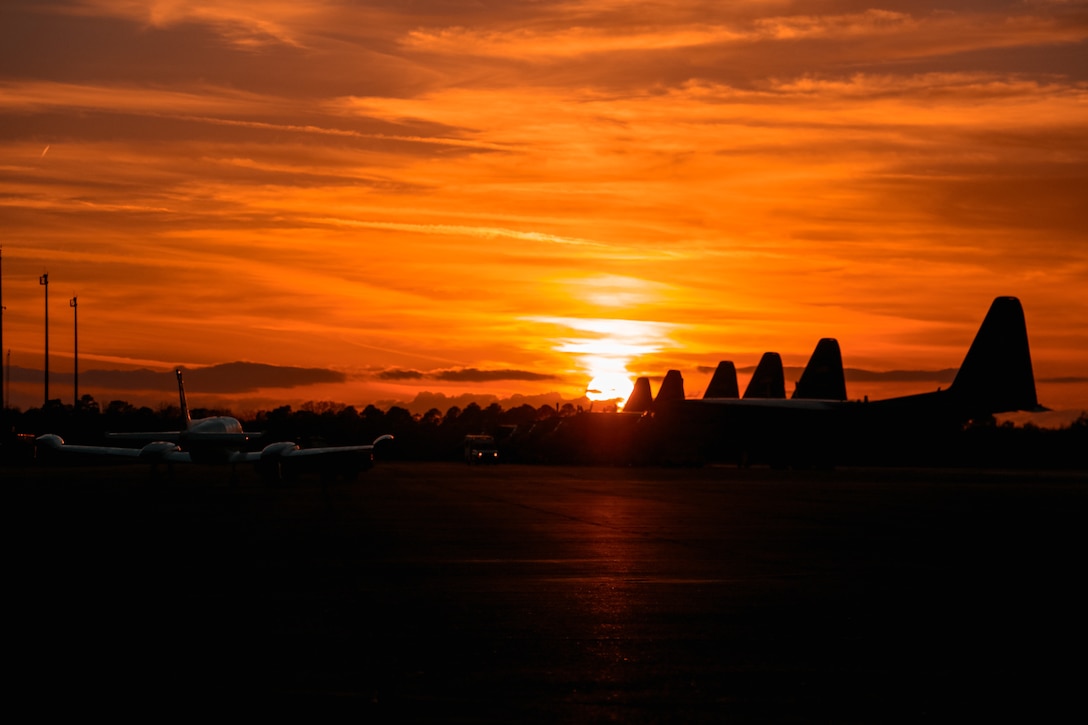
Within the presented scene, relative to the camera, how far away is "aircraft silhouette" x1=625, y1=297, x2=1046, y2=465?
68125 millimetres

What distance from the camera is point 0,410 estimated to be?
107 m

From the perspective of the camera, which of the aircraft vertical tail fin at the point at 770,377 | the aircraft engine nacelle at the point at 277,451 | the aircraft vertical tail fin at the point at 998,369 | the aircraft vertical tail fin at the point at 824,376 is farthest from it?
the aircraft vertical tail fin at the point at 770,377

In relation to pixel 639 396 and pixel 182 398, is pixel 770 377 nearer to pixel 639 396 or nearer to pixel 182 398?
pixel 639 396

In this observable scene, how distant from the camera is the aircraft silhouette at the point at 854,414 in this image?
224 ft

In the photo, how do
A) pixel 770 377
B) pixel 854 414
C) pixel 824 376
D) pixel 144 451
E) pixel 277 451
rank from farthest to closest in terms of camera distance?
pixel 770 377, pixel 824 376, pixel 854 414, pixel 144 451, pixel 277 451

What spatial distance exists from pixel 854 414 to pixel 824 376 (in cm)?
2014

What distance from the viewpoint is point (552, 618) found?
1277 cm

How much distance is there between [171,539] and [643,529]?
9.01m

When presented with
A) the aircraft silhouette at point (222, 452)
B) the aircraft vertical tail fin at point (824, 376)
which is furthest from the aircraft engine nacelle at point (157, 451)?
the aircraft vertical tail fin at point (824, 376)

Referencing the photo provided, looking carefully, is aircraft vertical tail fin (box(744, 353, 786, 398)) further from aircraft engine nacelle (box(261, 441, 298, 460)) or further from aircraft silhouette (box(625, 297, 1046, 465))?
aircraft engine nacelle (box(261, 441, 298, 460))

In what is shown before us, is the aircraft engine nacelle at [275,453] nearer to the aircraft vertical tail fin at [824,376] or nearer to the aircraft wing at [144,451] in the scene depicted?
the aircraft wing at [144,451]

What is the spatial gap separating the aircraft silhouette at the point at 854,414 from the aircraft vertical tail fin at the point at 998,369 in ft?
0.17

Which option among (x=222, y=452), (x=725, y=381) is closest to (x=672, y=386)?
(x=725, y=381)

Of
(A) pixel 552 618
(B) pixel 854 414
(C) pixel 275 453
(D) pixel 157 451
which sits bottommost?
(A) pixel 552 618
